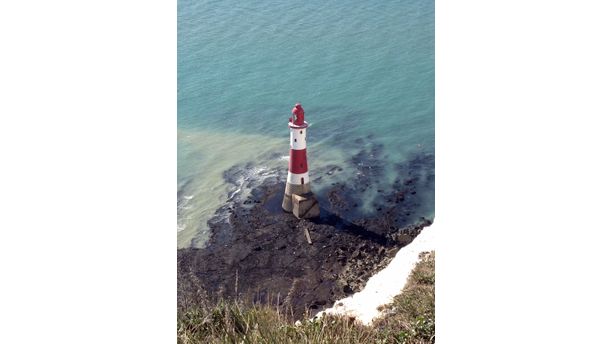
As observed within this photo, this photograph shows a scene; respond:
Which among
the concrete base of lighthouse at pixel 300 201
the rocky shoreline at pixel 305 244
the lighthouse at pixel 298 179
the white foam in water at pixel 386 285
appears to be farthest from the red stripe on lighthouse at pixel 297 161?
the white foam in water at pixel 386 285

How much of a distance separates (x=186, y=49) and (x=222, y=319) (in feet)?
23.5

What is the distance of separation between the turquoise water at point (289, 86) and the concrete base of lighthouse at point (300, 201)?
2.35 ft

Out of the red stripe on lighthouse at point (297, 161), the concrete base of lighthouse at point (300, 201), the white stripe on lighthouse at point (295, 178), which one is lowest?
the concrete base of lighthouse at point (300, 201)

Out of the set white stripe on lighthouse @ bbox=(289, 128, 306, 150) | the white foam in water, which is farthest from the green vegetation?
white stripe on lighthouse @ bbox=(289, 128, 306, 150)

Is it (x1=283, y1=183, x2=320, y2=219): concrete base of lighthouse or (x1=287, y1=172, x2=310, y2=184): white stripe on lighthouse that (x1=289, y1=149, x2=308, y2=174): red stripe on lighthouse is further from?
(x1=283, y1=183, x2=320, y2=219): concrete base of lighthouse

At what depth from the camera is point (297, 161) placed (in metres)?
9.30

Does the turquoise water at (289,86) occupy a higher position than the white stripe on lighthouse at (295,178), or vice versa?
the turquoise water at (289,86)

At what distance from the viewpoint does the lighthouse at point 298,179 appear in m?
9.04

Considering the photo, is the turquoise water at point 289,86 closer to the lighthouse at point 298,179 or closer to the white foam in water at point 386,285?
the lighthouse at point 298,179
